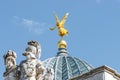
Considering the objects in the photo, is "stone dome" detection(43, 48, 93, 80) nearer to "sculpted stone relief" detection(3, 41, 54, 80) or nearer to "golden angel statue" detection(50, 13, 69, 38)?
"golden angel statue" detection(50, 13, 69, 38)

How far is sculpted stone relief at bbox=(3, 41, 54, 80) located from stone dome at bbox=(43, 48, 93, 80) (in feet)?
47.9

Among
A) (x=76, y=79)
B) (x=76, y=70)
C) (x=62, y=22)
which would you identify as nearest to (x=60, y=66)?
(x=76, y=70)

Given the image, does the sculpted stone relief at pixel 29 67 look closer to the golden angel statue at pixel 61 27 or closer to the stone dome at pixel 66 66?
the stone dome at pixel 66 66

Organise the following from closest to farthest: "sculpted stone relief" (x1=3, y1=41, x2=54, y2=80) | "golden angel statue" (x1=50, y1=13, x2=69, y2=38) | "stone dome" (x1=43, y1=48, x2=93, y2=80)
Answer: "sculpted stone relief" (x1=3, y1=41, x2=54, y2=80) → "stone dome" (x1=43, y1=48, x2=93, y2=80) → "golden angel statue" (x1=50, y1=13, x2=69, y2=38)

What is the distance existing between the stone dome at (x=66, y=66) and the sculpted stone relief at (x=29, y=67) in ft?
47.9

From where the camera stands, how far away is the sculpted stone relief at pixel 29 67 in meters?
18.0

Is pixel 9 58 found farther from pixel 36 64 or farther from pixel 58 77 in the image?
pixel 58 77

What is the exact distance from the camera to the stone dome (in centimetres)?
3472

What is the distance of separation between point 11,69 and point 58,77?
1551cm

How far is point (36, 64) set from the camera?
18.2m

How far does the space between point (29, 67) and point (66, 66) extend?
18388mm

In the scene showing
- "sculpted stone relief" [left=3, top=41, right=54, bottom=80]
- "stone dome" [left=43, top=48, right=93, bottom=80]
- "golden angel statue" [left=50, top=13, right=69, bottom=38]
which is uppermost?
"golden angel statue" [left=50, top=13, right=69, bottom=38]

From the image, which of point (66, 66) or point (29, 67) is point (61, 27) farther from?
point (29, 67)

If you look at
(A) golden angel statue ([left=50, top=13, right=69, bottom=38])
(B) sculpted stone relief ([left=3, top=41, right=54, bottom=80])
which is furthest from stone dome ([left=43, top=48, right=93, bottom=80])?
(B) sculpted stone relief ([left=3, top=41, right=54, bottom=80])
